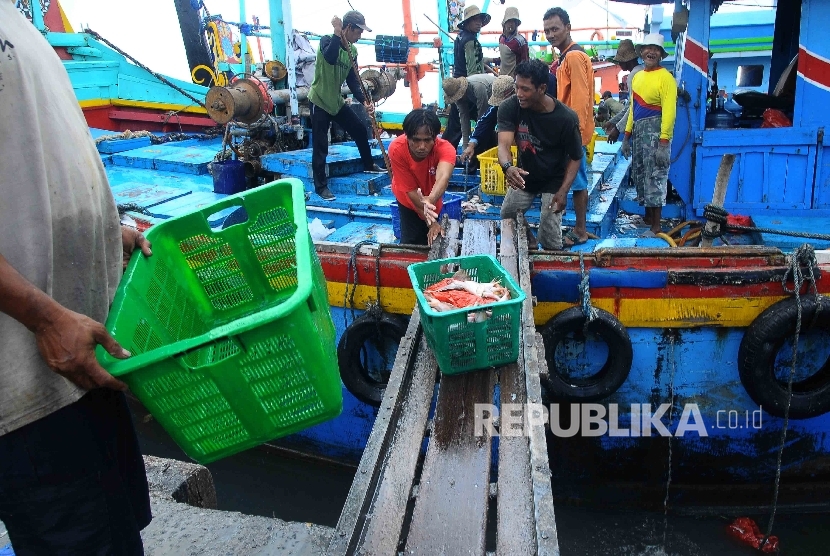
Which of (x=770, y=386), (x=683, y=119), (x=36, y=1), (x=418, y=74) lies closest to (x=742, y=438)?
(x=770, y=386)

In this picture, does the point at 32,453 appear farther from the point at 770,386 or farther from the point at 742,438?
the point at 742,438

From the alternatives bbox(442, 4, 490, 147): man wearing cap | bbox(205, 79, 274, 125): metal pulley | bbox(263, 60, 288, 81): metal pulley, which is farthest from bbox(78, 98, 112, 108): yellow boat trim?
bbox(442, 4, 490, 147): man wearing cap

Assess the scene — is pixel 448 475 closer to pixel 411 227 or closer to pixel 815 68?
pixel 411 227

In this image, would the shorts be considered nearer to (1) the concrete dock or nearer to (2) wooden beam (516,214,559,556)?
(2) wooden beam (516,214,559,556)

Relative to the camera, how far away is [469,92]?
23.5 ft

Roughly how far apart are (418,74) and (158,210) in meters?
12.8

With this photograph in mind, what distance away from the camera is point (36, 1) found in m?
12.2

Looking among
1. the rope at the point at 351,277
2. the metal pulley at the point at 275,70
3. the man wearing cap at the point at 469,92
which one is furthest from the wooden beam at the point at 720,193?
the metal pulley at the point at 275,70

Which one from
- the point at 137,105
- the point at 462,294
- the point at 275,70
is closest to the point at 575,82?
the point at 462,294

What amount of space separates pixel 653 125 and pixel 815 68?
53.4 inches

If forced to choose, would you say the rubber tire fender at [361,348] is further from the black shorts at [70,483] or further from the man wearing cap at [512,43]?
the man wearing cap at [512,43]

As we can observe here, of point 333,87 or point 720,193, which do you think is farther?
point 333,87

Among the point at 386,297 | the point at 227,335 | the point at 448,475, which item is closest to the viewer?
the point at 227,335

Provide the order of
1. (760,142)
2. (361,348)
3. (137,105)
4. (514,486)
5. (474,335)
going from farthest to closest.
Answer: (137,105) → (760,142) → (361,348) → (474,335) → (514,486)
